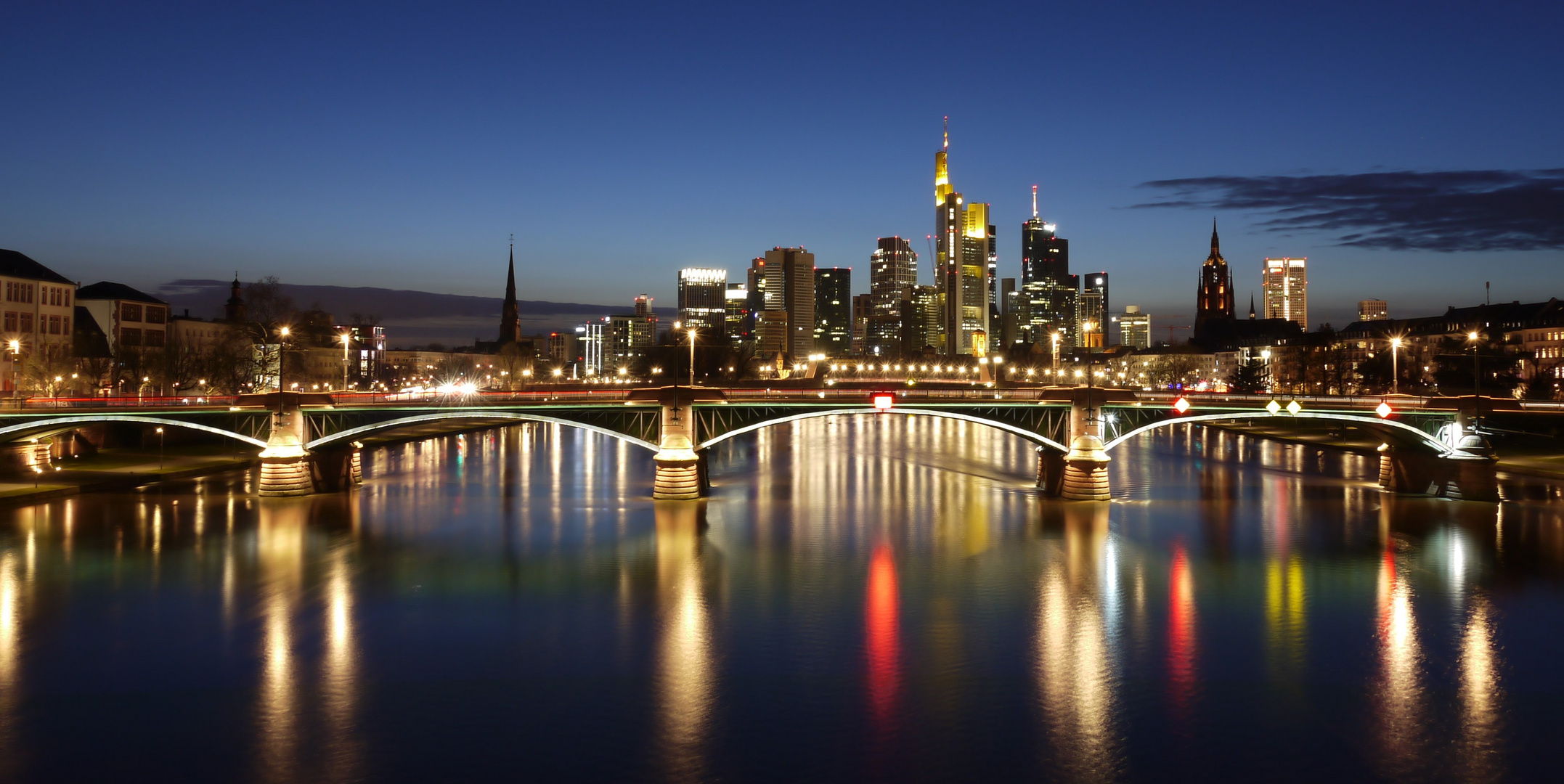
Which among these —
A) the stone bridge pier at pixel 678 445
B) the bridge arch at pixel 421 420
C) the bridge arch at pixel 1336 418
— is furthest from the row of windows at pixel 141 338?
the bridge arch at pixel 1336 418

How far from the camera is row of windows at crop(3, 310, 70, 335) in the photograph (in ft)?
274

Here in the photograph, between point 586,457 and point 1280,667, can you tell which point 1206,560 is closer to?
point 1280,667

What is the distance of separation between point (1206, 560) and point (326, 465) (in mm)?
47798

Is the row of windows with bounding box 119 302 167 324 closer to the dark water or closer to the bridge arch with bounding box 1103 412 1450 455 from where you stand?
the dark water

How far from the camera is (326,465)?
61781mm

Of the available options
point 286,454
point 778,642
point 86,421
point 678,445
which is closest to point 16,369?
point 86,421

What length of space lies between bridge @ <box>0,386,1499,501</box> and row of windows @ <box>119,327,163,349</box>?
1608 inches

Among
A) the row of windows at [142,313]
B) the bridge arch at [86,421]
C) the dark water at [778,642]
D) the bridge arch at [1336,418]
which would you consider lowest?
the dark water at [778,642]

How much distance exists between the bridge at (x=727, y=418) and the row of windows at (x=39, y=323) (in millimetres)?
29463

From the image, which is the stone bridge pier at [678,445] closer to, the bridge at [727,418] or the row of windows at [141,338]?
the bridge at [727,418]

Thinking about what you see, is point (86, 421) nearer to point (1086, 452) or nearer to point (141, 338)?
point (141, 338)

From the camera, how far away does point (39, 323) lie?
283ft

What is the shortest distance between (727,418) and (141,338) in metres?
72.3

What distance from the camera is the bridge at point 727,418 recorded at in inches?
2237
